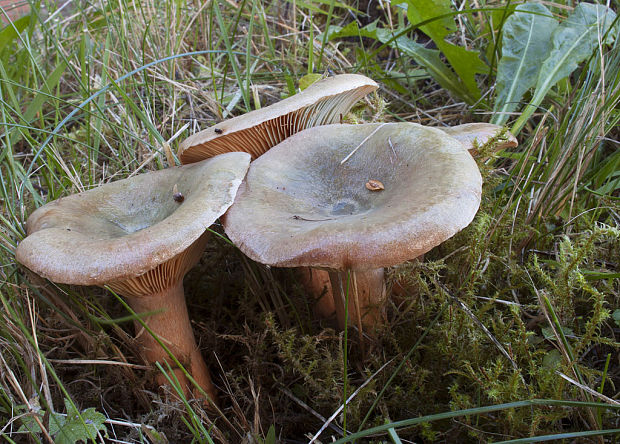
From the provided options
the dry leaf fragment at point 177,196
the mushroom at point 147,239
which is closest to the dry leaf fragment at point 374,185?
the mushroom at point 147,239

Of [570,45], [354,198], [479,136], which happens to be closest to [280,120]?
[354,198]

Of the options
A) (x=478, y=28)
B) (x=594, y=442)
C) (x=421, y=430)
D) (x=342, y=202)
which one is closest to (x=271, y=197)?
(x=342, y=202)

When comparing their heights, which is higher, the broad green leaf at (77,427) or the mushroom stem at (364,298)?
the broad green leaf at (77,427)

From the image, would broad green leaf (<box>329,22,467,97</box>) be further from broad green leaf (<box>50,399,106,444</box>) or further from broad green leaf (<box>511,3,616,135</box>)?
broad green leaf (<box>50,399,106,444</box>)

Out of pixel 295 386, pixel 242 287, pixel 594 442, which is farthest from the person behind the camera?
pixel 242 287

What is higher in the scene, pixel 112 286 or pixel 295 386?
pixel 112 286

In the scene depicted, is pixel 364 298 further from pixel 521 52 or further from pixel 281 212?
pixel 521 52

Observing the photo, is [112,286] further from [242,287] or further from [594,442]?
[594,442]

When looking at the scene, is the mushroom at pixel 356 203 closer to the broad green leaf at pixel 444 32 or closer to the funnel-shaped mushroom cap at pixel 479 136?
the funnel-shaped mushroom cap at pixel 479 136

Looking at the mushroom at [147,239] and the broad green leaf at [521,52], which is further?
the broad green leaf at [521,52]
